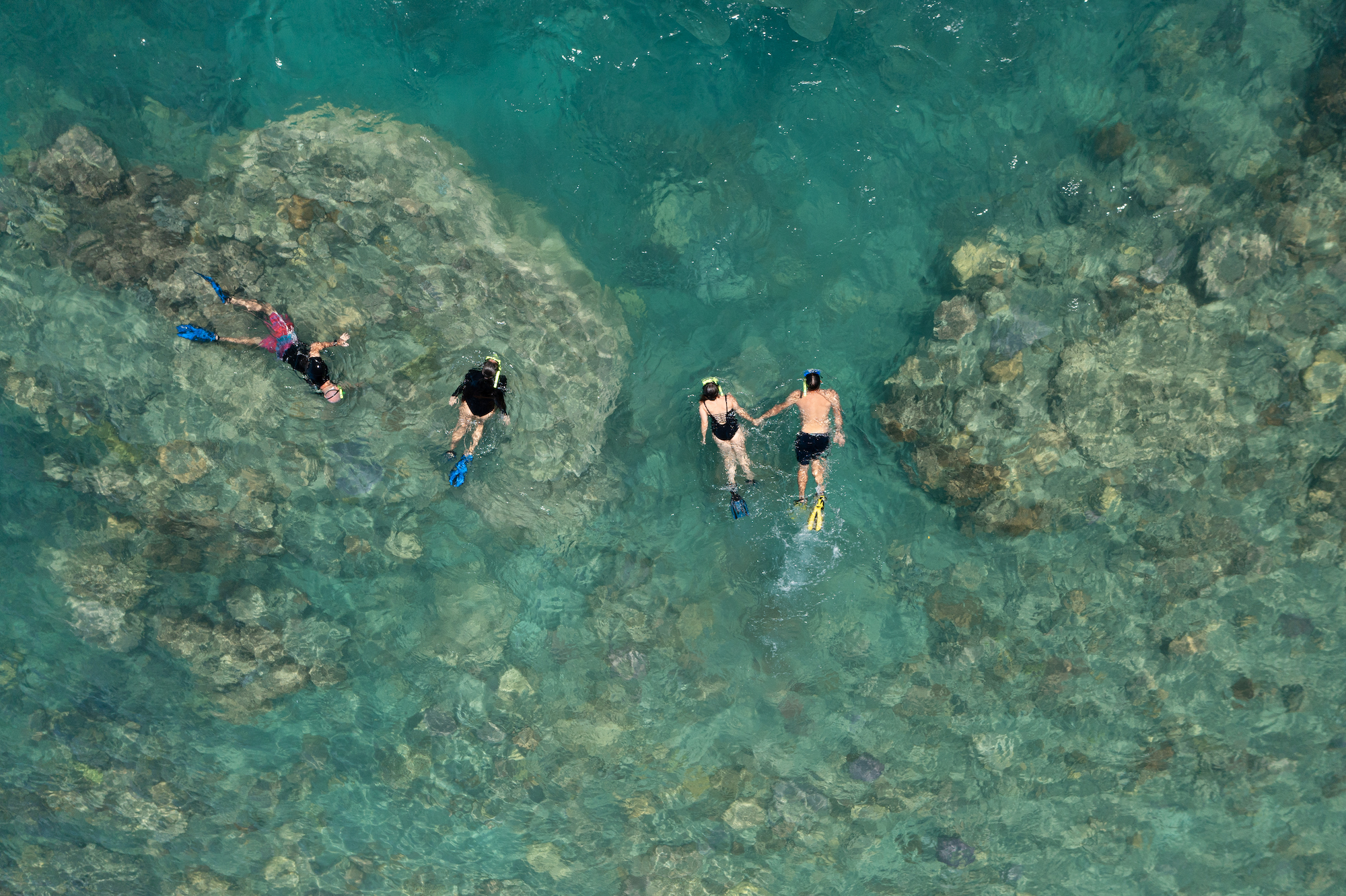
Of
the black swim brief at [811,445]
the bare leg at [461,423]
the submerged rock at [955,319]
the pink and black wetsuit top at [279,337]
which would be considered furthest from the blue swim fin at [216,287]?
the submerged rock at [955,319]

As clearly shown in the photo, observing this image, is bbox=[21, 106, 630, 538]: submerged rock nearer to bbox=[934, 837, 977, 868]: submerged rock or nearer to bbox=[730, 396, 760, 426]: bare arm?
bbox=[730, 396, 760, 426]: bare arm

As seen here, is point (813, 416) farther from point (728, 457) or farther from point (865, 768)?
point (865, 768)

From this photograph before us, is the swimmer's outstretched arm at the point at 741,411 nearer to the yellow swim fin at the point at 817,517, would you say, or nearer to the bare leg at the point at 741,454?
the bare leg at the point at 741,454

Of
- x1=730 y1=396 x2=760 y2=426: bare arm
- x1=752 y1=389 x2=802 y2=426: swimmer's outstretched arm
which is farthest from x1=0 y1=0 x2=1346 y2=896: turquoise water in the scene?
x1=752 y1=389 x2=802 y2=426: swimmer's outstretched arm

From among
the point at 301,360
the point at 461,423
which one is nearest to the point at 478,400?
the point at 461,423

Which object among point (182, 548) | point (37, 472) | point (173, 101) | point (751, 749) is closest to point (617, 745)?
point (751, 749)

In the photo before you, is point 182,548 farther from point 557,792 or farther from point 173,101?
point 557,792
